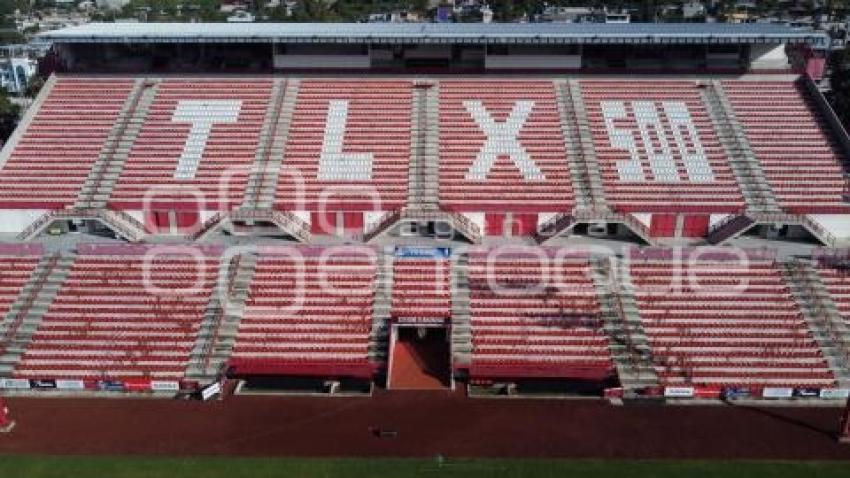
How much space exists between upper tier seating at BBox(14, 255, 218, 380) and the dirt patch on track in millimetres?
1894

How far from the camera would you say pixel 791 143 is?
43.4 m

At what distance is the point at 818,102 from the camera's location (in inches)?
1800

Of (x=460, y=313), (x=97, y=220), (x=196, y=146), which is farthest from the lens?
(x=196, y=146)

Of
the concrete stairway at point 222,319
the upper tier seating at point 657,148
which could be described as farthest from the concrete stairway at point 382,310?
the upper tier seating at point 657,148

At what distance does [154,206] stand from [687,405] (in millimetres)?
30075

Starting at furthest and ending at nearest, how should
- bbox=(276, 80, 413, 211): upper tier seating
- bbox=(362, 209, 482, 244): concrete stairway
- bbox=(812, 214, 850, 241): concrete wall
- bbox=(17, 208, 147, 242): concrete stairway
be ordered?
bbox=(276, 80, 413, 211): upper tier seating
bbox=(17, 208, 147, 242): concrete stairway
bbox=(812, 214, 850, 241): concrete wall
bbox=(362, 209, 482, 244): concrete stairway

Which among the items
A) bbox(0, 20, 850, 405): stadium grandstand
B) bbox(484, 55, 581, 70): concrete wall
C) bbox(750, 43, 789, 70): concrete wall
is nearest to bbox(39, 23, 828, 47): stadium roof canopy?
bbox(0, 20, 850, 405): stadium grandstand

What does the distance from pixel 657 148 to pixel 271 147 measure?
23.7 meters

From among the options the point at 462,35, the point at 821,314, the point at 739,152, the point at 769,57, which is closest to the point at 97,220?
the point at 462,35

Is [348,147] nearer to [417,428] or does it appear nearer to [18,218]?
[18,218]

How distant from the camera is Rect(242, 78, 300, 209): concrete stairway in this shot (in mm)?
40938

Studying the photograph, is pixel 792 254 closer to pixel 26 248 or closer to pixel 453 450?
pixel 453 450

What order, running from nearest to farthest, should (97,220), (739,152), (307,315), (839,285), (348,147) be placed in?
(307,315) → (839,285) → (97,220) → (739,152) → (348,147)

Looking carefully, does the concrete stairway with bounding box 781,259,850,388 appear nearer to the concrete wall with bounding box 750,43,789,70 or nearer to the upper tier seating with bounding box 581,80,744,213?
the upper tier seating with bounding box 581,80,744,213
